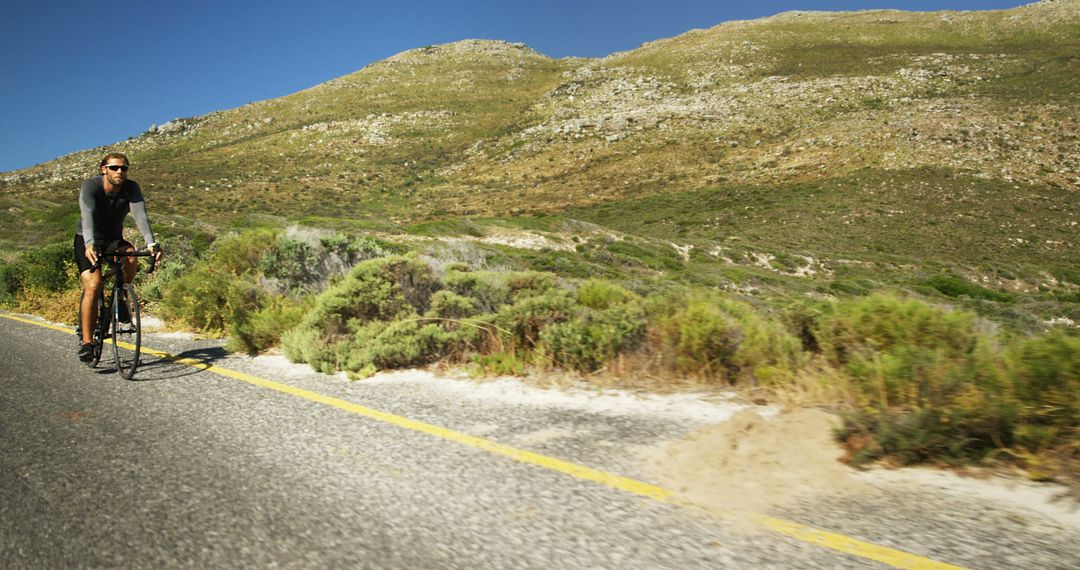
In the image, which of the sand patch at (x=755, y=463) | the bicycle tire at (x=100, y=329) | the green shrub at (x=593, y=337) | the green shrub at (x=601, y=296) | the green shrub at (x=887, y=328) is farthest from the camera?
the green shrub at (x=601, y=296)

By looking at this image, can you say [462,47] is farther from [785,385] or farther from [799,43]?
[785,385]

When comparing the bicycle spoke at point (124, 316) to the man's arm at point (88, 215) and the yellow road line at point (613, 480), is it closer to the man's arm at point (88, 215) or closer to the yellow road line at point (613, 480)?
the man's arm at point (88, 215)

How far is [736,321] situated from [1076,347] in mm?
2656

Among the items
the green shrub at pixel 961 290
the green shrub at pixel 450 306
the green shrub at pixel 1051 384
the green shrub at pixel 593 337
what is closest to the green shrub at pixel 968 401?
the green shrub at pixel 1051 384

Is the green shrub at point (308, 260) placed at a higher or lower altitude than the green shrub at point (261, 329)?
higher

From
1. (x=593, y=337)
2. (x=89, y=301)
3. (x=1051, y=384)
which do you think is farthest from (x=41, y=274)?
(x=1051, y=384)

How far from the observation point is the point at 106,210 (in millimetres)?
5715

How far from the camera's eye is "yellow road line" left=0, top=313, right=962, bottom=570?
2285mm

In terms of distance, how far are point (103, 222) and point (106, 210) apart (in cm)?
13

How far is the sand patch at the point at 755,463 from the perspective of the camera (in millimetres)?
2893

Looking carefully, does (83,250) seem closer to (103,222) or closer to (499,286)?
(103,222)

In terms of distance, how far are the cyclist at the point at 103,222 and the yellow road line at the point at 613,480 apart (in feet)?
6.68

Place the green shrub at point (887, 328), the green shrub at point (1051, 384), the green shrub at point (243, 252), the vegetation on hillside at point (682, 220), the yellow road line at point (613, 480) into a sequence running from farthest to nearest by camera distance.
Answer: the green shrub at point (243, 252) → the vegetation on hillside at point (682, 220) → the green shrub at point (887, 328) → the green shrub at point (1051, 384) → the yellow road line at point (613, 480)

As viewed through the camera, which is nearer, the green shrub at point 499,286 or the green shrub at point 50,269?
the green shrub at point 499,286
